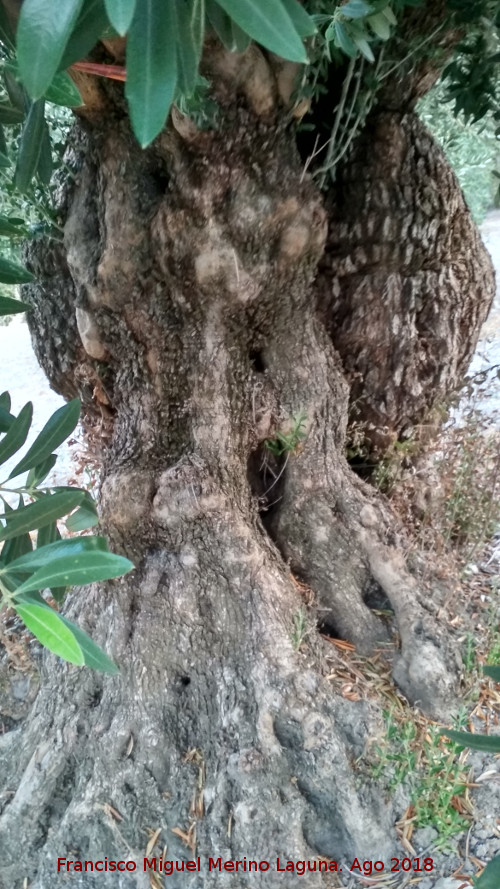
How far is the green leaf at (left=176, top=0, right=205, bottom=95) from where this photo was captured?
0.77m

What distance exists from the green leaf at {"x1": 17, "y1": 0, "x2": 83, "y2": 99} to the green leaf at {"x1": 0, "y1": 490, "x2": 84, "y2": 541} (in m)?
0.75

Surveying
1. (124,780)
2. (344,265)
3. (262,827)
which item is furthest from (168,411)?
(262,827)

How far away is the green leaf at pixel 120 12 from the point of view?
592mm

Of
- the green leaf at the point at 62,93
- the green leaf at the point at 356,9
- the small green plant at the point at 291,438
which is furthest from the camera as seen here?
the small green plant at the point at 291,438

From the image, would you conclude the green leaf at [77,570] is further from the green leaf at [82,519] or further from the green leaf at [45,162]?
the green leaf at [45,162]

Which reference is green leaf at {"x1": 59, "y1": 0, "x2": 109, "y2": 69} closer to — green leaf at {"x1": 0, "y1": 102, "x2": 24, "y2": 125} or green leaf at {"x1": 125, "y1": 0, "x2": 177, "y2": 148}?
green leaf at {"x1": 125, "y1": 0, "x2": 177, "y2": 148}

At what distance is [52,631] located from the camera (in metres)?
0.83

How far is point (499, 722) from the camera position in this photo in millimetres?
1740

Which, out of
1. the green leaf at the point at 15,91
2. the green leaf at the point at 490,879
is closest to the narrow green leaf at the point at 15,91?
the green leaf at the point at 15,91

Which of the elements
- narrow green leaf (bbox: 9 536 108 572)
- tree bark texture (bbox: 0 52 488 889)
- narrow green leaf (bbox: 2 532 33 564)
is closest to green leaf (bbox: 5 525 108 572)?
narrow green leaf (bbox: 9 536 108 572)

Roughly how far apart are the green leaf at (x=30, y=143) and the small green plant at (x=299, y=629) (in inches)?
47.3

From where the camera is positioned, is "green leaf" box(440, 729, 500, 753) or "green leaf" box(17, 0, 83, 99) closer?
"green leaf" box(17, 0, 83, 99)

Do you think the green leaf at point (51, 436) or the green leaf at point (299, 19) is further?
the green leaf at point (51, 436)

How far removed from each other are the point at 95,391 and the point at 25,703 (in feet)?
3.18
